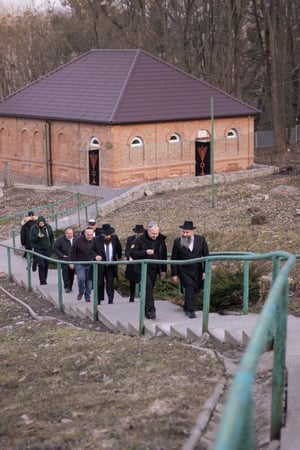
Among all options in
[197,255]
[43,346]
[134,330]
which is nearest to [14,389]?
[43,346]

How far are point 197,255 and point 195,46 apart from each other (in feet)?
154

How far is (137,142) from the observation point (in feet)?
121

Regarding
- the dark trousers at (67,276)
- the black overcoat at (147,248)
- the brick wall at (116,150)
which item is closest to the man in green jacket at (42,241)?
the dark trousers at (67,276)

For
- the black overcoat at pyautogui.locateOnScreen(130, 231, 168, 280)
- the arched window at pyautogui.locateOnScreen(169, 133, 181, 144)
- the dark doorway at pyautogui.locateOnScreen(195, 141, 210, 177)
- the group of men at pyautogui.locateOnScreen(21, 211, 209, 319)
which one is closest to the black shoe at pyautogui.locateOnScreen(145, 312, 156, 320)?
the group of men at pyautogui.locateOnScreen(21, 211, 209, 319)

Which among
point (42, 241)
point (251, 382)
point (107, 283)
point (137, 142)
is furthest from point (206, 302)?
point (137, 142)

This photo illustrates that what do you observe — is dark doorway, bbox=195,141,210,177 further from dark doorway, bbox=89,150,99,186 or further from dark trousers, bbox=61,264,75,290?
dark trousers, bbox=61,264,75,290

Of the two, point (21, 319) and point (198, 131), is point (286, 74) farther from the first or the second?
point (21, 319)

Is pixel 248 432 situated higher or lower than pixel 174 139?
higher

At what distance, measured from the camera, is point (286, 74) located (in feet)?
170

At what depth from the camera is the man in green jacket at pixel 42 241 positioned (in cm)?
1670

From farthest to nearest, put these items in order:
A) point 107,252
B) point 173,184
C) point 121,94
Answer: point 121,94 < point 173,184 < point 107,252

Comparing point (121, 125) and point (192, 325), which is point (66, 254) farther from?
point (121, 125)

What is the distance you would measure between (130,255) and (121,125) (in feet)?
80.6

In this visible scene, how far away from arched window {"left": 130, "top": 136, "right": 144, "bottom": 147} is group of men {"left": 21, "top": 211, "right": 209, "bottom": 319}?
20.1 metres
